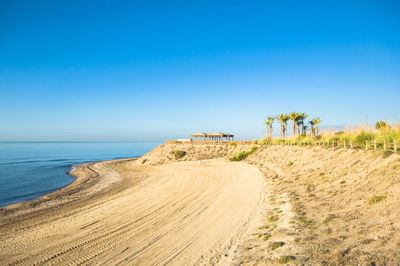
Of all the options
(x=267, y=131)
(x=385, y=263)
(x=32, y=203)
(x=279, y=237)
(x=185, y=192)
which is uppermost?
(x=267, y=131)

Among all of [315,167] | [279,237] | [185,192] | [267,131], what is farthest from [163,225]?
[267,131]

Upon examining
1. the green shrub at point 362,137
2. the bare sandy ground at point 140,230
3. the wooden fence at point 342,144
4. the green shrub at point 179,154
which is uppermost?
the green shrub at point 362,137

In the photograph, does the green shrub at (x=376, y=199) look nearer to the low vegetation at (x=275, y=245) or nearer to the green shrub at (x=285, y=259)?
the low vegetation at (x=275, y=245)

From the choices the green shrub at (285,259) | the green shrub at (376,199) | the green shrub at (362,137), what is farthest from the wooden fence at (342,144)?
the green shrub at (285,259)

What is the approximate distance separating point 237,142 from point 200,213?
2954cm

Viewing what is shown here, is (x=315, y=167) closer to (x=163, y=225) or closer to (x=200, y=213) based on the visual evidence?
(x=200, y=213)

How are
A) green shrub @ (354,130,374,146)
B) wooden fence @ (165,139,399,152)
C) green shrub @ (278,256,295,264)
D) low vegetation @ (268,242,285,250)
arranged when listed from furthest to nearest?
green shrub @ (354,130,374,146)
wooden fence @ (165,139,399,152)
low vegetation @ (268,242,285,250)
green shrub @ (278,256,295,264)

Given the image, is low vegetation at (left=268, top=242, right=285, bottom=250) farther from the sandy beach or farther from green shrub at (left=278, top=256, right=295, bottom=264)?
green shrub at (left=278, top=256, right=295, bottom=264)

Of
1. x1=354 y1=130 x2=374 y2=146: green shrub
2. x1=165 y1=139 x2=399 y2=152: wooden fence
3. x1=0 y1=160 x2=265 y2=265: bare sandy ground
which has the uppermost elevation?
x1=354 y1=130 x2=374 y2=146: green shrub

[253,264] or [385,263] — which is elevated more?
[385,263]

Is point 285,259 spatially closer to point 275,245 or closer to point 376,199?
point 275,245

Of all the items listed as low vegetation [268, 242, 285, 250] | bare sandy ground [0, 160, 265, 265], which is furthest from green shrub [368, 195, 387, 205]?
bare sandy ground [0, 160, 265, 265]

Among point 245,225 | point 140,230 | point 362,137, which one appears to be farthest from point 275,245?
point 362,137

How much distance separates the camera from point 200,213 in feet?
32.1
